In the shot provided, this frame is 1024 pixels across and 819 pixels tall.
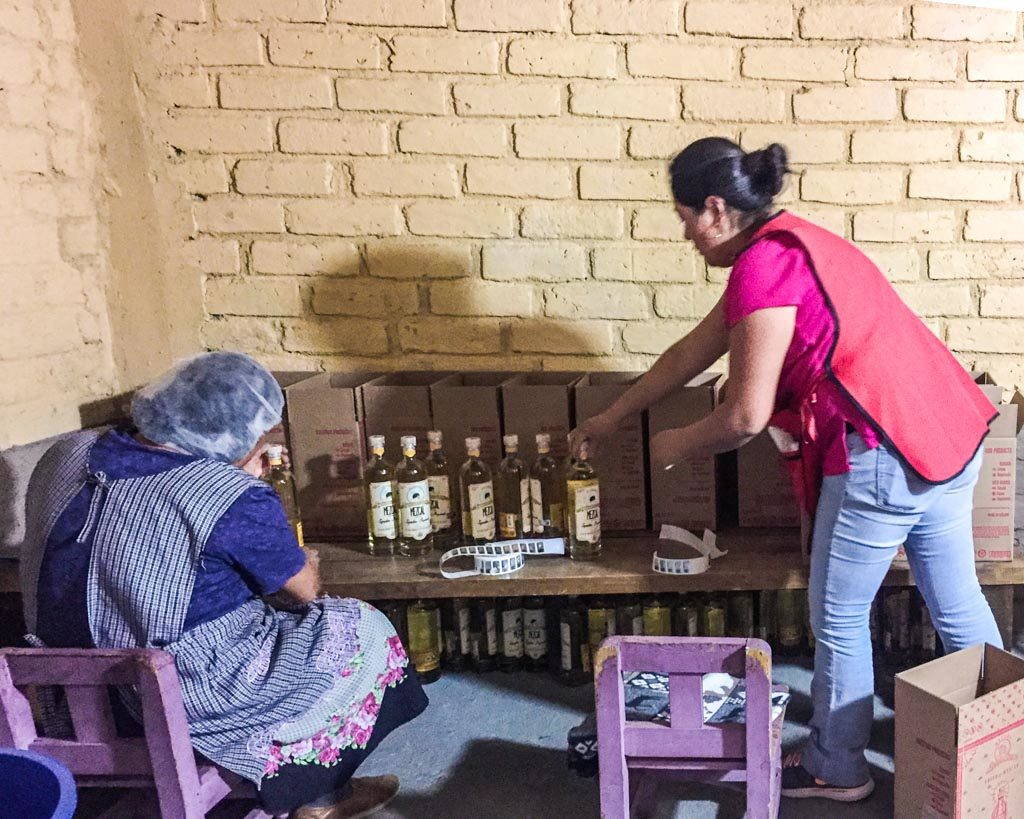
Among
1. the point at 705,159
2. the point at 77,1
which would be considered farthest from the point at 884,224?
the point at 77,1

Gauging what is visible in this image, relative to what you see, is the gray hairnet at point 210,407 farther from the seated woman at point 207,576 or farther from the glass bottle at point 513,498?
the glass bottle at point 513,498

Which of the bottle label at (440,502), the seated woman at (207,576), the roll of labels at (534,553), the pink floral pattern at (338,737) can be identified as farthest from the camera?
the bottle label at (440,502)

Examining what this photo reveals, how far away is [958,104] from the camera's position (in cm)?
243

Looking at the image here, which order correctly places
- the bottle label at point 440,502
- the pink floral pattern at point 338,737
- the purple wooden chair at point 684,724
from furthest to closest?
the bottle label at point 440,502 < the pink floral pattern at point 338,737 < the purple wooden chair at point 684,724

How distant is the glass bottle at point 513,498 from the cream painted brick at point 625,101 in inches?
36.8

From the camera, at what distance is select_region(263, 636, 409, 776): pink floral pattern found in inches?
68.2

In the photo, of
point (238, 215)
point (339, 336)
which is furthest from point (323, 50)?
point (339, 336)

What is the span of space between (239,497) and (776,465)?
1356mm

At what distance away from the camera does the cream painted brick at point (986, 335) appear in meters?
2.54

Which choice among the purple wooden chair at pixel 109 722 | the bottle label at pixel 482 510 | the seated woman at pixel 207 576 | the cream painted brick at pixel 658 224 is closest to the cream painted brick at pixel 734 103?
the cream painted brick at pixel 658 224

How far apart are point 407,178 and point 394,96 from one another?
223 mm

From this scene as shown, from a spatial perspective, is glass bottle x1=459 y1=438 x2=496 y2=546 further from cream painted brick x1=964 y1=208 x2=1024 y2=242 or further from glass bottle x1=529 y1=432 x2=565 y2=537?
cream painted brick x1=964 y1=208 x2=1024 y2=242

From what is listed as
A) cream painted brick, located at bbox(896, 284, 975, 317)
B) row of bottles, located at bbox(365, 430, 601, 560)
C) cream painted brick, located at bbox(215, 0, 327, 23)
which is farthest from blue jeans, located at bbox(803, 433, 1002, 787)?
cream painted brick, located at bbox(215, 0, 327, 23)

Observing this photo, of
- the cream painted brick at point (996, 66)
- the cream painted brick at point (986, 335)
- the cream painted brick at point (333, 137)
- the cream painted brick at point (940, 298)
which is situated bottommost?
the cream painted brick at point (986, 335)
